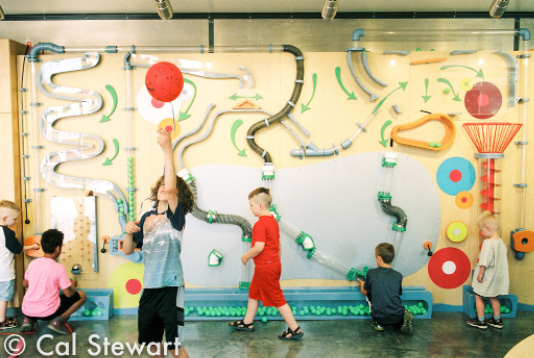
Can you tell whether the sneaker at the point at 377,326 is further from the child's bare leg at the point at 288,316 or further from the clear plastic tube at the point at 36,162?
the clear plastic tube at the point at 36,162

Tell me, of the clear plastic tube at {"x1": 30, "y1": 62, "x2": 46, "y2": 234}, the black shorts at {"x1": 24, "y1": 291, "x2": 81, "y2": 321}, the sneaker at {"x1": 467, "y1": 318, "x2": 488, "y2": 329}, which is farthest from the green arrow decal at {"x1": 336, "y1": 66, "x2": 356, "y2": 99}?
the black shorts at {"x1": 24, "y1": 291, "x2": 81, "y2": 321}

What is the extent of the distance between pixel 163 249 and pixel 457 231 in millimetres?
3211

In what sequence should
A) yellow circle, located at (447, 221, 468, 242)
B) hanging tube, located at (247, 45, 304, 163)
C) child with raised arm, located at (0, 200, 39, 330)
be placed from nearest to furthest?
child with raised arm, located at (0, 200, 39, 330) < hanging tube, located at (247, 45, 304, 163) < yellow circle, located at (447, 221, 468, 242)

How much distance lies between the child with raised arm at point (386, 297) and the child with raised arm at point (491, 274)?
30.6 inches

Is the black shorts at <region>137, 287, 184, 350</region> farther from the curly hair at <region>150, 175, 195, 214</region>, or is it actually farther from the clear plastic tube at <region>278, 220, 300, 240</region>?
the clear plastic tube at <region>278, 220, 300, 240</region>

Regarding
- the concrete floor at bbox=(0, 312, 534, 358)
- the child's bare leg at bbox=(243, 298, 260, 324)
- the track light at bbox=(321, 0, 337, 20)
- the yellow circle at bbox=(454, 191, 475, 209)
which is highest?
the track light at bbox=(321, 0, 337, 20)

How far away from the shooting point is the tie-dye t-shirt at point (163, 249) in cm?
286

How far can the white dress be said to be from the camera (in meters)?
4.25

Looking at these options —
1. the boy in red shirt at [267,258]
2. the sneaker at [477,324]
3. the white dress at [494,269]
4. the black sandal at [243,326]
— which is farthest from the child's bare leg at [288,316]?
the white dress at [494,269]

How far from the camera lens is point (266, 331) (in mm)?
4145

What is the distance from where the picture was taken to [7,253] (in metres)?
4.16

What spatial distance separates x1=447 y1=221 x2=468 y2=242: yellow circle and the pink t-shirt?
3863 mm

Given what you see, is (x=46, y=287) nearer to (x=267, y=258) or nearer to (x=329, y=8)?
(x=267, y=258)

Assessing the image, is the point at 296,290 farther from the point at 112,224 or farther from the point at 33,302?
the point at 33,302
